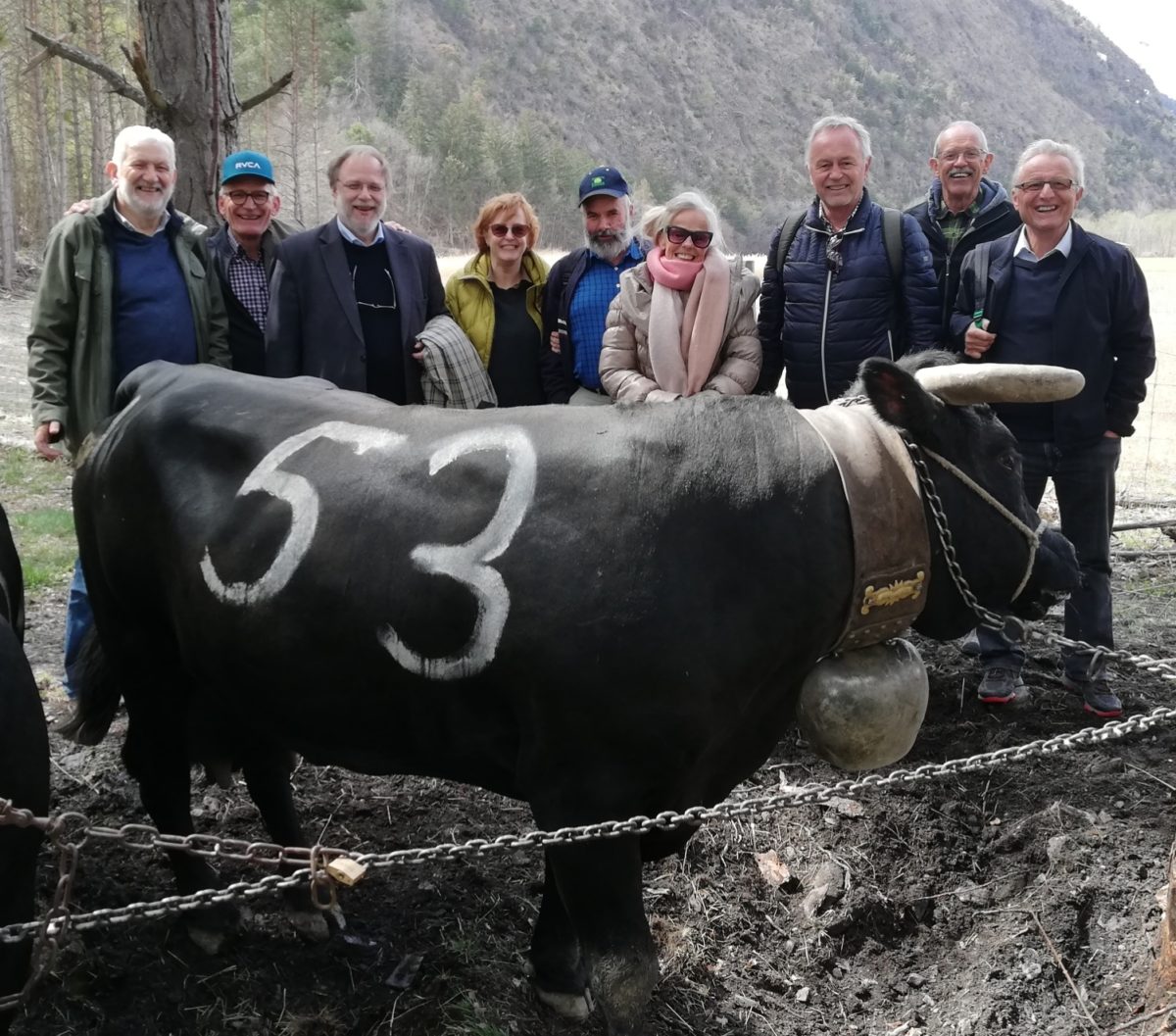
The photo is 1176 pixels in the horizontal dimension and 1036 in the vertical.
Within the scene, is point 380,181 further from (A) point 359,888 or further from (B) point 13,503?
(B) point 13,503

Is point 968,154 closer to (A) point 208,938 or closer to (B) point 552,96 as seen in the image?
(A) point 208,938

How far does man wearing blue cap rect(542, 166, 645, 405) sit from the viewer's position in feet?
15.3

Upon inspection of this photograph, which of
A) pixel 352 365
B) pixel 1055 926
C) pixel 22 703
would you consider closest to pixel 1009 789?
pixel 1055 926

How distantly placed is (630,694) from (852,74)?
115 m

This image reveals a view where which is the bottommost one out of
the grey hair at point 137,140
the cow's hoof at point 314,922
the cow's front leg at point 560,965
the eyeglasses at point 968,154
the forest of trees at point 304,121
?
the cow's hoof at point 314,922

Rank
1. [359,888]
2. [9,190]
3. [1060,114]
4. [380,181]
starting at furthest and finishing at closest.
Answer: [1060,114]
[9,190]
[380,181]
[359,888]

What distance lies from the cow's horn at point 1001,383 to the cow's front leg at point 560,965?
172 centimetres

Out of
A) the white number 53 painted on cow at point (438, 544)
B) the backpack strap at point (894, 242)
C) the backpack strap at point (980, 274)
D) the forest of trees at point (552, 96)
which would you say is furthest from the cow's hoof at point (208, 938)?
the forest of trees at point (552, 96)

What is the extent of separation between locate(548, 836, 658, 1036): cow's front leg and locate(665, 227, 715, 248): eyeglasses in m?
2.44

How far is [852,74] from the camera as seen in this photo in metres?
106

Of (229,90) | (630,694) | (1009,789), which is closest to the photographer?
(630,694)

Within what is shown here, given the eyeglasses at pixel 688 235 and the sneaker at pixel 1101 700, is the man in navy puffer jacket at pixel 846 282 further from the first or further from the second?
the sneaker at pixel 1101 700

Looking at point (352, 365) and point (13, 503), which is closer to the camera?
point (352, 365)

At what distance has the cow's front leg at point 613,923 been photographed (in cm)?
267
